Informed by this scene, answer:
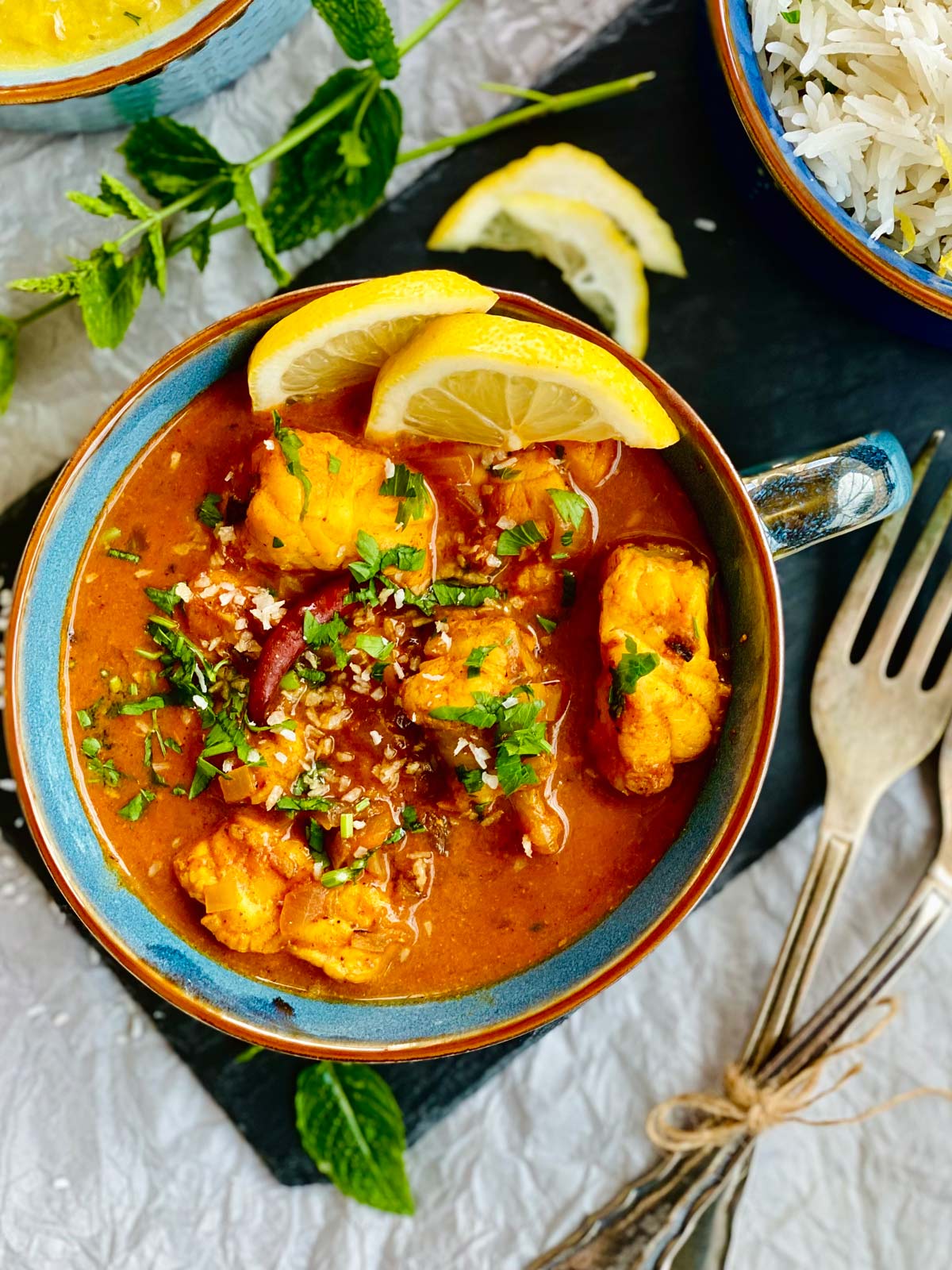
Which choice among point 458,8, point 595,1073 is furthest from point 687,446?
point 595,1073

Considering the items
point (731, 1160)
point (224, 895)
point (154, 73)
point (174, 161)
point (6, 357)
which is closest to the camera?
point (224, 895)

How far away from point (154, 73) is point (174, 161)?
26 cm

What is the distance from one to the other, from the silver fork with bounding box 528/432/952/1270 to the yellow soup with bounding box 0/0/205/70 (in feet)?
5.58

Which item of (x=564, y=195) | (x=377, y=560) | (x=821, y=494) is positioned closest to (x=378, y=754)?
(x=377, y=560)

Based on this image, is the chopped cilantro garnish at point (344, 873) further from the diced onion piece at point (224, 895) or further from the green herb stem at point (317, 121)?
the green herb stem at point (317, 121)

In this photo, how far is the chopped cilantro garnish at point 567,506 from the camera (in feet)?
6.24

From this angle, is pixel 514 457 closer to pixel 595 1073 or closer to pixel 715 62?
pixel 715 62

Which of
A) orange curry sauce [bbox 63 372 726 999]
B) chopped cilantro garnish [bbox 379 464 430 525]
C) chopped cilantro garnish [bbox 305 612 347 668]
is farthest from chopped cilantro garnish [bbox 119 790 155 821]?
chopped cilantro garnish [bbox 379 464 430 525]

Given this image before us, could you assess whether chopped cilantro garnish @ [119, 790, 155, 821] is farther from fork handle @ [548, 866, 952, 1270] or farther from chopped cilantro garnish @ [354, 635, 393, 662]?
fork handle @ [548, 866, 952, 1270]

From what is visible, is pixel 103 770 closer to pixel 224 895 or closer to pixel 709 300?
pixel 224 895

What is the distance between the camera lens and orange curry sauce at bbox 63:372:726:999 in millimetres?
1957

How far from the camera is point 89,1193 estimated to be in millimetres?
2463

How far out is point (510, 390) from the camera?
5.81ft

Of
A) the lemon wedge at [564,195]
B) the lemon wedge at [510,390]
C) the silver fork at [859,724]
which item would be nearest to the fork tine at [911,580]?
the silver fork at [859,724]
